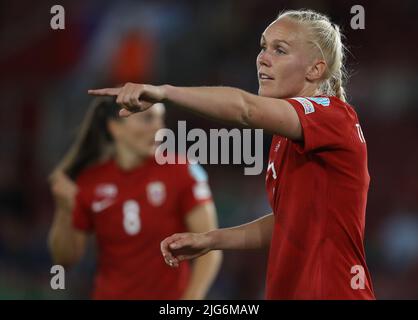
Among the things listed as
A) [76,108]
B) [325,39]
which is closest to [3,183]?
[76,108]

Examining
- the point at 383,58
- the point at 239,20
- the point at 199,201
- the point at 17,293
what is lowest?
the point at 17,293

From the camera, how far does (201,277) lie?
4.68 m

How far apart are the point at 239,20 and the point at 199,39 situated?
0.68 metres

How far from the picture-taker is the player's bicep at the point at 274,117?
2.55 metres

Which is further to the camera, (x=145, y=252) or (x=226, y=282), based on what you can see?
(x=226, y=282)

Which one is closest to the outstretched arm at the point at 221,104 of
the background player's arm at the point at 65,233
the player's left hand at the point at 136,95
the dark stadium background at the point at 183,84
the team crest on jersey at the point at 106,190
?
the player's left hand at the point at 136,95

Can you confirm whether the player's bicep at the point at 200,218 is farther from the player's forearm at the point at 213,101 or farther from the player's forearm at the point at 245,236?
the player's forearm at the point at 213,101

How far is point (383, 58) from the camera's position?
9852 mm

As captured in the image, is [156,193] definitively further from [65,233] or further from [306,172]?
[306,172]

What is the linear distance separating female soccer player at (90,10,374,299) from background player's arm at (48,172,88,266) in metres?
2.00

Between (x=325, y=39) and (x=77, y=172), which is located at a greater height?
(x=325, y=39)
